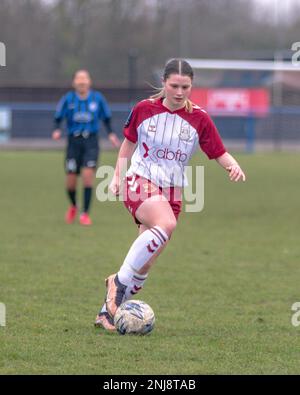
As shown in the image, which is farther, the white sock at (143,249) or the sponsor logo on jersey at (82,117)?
the sponsor logo on jersey at (82,117)

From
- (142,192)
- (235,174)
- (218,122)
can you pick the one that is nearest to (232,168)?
(235,174)

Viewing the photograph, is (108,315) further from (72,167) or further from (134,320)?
(72,167)

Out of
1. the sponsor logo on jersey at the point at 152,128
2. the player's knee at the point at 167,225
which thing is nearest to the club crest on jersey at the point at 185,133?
the sponsor logo on jersey at the point at 152,128

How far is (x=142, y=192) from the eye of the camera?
19.7 feet

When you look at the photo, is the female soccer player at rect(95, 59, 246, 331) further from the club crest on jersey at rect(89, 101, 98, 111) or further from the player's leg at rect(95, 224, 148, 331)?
the club crest on jersey at rect(89, 101, 98, 111)

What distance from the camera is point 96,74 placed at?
124ft

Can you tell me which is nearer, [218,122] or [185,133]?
[185,133]

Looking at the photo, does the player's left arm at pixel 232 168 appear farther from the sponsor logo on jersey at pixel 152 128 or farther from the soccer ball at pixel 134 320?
the soccer ball at pixel 134 320

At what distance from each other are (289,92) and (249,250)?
23.1 m

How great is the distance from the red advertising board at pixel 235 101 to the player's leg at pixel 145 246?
2399 centimetres

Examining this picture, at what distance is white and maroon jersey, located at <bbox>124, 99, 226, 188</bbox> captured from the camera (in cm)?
606

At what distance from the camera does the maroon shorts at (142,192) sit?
6.01 meters

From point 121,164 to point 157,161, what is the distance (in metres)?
0.24
